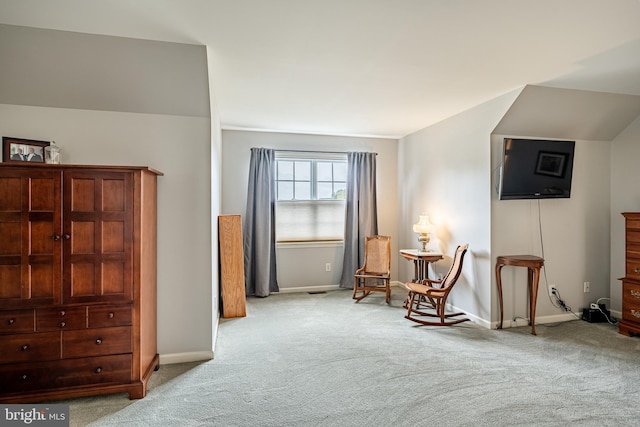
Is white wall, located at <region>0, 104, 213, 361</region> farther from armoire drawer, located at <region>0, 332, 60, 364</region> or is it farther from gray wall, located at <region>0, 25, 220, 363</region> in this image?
armoire drawer, located at <region>0, 332, 60, 364</region>

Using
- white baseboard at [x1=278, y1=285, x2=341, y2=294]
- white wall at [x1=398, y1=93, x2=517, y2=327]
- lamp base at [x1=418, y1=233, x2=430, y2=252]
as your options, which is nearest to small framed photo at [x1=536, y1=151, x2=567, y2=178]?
white wall at [x1=398, y1=93, x2=517, y2=327]

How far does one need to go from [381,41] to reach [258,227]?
3.33 metres

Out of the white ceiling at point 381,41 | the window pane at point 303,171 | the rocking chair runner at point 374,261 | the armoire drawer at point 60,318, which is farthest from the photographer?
the window pane at point 303,171

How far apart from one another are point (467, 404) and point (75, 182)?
3.06 m

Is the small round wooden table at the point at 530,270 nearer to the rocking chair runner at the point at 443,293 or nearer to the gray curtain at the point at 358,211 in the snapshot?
the rocking chair runner at the point at 443,293

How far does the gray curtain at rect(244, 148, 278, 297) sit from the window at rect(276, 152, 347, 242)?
25cm

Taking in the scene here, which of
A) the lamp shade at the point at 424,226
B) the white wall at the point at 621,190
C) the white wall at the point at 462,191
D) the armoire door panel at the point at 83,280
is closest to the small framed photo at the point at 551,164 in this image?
the white wall at the point at 462,191

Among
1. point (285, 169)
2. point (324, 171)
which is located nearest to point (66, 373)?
point (285, 169)

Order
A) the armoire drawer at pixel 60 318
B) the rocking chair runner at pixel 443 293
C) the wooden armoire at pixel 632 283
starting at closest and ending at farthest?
the armoire drawer at pixel 60 318, the wooden armoire at pixel 632 283, the rocking chair runner at pixel 443 293

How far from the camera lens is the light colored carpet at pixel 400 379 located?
219cm

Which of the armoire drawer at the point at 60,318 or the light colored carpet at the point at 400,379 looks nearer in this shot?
the light colored carpet at the point at 400,379

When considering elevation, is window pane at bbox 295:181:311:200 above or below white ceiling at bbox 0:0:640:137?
below

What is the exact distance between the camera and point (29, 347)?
2285mm

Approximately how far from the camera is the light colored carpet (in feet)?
7.20
